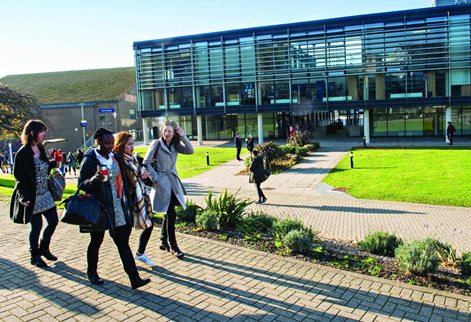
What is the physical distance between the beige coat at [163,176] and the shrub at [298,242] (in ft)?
5.22

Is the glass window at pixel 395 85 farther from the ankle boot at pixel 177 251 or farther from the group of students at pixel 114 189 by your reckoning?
the ankle boot at pixel 177 251

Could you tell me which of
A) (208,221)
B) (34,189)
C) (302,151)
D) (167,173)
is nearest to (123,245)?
(167,173)

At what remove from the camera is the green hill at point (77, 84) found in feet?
173

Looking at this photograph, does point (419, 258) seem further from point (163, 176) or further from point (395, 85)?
point (395, 85)

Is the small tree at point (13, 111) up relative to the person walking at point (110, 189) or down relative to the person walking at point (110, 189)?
up

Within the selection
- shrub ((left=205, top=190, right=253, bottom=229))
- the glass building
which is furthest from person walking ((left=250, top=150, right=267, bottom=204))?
the glass building

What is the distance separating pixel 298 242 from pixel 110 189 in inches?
112

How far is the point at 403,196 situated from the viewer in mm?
13203

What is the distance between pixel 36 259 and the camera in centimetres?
573

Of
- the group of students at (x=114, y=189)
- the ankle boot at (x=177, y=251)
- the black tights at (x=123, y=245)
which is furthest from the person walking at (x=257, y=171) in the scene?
the black tights at (x=123, y=245)

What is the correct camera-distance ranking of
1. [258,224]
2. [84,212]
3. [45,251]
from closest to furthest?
[84,212], [45,251], [258,224]

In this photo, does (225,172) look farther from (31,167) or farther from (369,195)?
(31,167)

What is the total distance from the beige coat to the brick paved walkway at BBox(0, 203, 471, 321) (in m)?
0.83

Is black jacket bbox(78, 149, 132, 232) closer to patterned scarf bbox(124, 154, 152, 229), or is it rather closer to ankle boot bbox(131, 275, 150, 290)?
patterned scarf bbox(124, 154, 152, 229)
